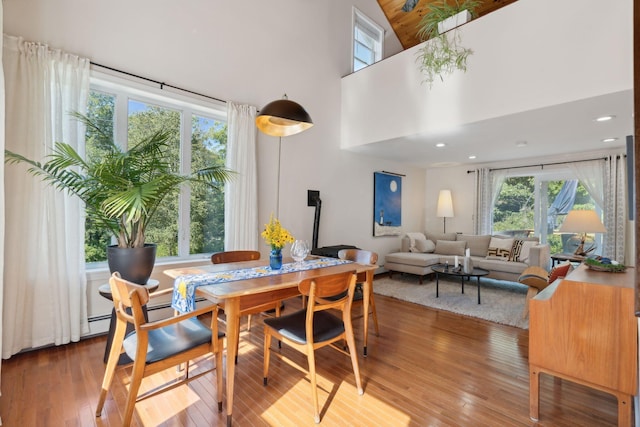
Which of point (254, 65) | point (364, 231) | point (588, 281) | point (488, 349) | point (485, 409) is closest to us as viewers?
point (588, 281)

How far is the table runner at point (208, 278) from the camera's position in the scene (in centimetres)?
183

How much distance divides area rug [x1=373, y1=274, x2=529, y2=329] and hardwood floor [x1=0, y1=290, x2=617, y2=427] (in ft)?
2.70

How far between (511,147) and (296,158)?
3347mm

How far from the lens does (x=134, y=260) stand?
2.29m

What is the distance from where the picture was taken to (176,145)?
3387 millimetres

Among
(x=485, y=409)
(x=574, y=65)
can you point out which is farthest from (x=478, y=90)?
(x=485, y=409)

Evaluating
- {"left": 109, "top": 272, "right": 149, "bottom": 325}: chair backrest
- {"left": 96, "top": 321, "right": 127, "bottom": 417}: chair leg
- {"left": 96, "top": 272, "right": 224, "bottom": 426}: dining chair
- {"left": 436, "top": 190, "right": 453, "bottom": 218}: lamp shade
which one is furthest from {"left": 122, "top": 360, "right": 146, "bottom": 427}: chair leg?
{"left": 436, "top": 190, "right": 453, "bottom": 218}: lamp shade

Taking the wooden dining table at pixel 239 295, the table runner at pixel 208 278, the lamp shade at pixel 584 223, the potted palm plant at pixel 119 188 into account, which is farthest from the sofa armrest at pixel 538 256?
the potted palm plant at pixel 119 188

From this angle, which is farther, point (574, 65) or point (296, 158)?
point (296, 158)

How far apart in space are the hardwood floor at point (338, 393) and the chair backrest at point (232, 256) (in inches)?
29.9

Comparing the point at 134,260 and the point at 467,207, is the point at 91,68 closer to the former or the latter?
the point at 134,260

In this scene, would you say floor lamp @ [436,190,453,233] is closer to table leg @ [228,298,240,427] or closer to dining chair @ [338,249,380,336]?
dining chair @ [338,249,380,336]

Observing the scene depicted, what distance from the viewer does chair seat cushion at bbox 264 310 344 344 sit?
1869 mm

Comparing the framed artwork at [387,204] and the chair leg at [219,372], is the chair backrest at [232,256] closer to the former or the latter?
the chair leg at [219,372]
